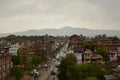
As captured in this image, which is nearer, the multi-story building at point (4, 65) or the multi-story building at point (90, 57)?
the multi-story building at point (4, 65)

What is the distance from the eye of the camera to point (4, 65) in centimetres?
4144

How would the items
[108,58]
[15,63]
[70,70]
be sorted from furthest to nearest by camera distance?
[108,58]
[15,63]
[70,70]

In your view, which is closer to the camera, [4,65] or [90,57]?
[4,65]

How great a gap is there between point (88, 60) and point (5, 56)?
18.4 metres

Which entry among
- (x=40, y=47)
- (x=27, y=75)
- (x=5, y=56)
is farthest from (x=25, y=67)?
(x=40, y=47)

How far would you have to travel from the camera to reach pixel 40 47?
2985 inches

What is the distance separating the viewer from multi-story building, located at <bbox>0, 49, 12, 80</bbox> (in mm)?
40256

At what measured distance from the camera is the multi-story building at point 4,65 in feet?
132

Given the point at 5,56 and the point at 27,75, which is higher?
the point at 5,56

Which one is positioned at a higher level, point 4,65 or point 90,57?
point 90,57

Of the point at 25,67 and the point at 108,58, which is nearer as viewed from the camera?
the point at 25,67

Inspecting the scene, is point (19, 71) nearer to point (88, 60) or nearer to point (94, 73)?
point (94, 73)

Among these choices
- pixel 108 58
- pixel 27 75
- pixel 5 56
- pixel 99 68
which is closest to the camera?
pixel 99 68

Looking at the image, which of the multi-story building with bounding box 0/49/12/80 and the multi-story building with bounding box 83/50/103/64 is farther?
the multi-story building with bounding box 83/50/103/64
